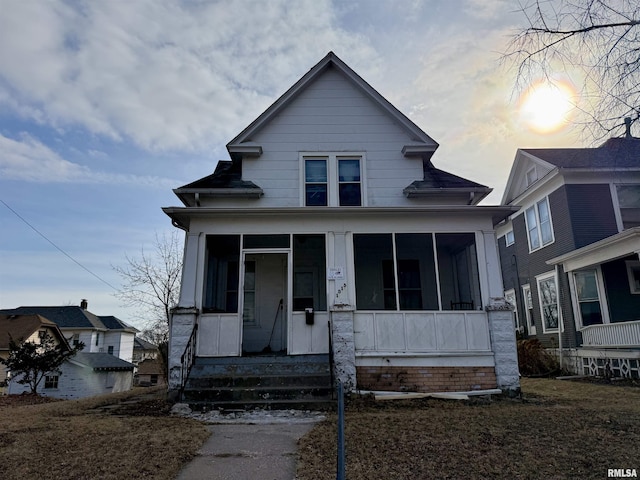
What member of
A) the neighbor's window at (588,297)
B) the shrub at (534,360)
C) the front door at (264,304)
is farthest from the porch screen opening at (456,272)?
the neighbor's window at (588,297)

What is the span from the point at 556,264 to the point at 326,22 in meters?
11.6

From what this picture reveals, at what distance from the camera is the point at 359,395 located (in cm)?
775

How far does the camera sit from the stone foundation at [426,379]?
8.02 m

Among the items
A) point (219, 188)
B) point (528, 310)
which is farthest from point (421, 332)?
point (528, 310)

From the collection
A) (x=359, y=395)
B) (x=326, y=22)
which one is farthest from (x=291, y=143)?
(x=359, y=395)

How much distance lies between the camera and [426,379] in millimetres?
8078

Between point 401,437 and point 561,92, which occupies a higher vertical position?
point 561,92

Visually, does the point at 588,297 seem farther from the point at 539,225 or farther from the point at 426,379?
the point at 426,379

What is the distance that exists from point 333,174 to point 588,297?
987 cm

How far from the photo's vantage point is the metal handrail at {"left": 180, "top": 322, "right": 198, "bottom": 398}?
7.59 m

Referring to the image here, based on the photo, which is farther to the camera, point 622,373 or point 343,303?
point 622,373

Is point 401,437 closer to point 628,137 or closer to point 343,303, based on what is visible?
point 343,303

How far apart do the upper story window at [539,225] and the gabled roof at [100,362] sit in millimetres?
29178

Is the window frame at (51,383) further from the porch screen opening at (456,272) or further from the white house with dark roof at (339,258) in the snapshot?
the porch screen opening at (456,272)
